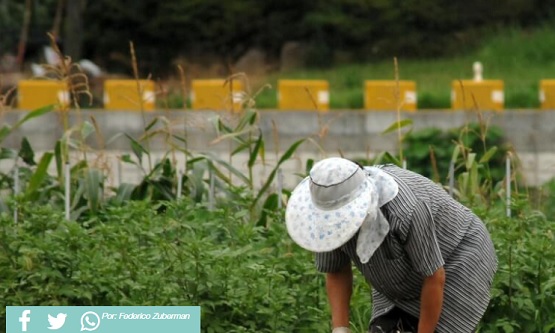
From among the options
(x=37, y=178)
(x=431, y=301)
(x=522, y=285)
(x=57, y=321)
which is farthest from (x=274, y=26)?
(x=431, y=301)

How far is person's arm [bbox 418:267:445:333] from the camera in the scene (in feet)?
17.4

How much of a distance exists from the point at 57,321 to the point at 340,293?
949 mm

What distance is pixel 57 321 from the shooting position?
546 cm

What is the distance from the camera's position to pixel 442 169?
1392cm

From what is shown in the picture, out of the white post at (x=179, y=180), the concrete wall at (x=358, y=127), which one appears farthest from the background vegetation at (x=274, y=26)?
the white post at (x=179, y=180)

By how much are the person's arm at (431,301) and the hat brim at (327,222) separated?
41cm

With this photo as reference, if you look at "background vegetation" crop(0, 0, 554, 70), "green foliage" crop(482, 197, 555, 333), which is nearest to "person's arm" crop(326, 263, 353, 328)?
"green foliage" crop(482, 197, 555, 333)

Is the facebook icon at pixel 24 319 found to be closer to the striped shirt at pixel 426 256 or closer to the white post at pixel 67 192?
the striped shirt at pixel 426 256

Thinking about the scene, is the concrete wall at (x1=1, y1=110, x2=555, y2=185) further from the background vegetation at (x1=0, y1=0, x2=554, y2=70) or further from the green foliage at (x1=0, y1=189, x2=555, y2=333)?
the background vegetation at (x1=0, y1=0, x2=554, y2=70)

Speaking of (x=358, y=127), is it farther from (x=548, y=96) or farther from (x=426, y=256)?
(x=426, y=256)

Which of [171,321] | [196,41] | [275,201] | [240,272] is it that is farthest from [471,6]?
[171,321]

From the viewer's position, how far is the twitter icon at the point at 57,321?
5.45 m

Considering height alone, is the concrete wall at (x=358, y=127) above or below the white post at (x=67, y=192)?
below

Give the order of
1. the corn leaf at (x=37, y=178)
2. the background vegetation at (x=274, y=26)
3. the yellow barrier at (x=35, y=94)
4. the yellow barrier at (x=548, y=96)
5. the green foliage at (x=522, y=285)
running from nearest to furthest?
the green foliage at (x=522, y=285) < the corn leaf at (x=37, y=178) < the yellow barrier at (x=35, y=94) < the yellow barrier at (x=548, y=96) < the background vegetation at (x=274, y=26)
